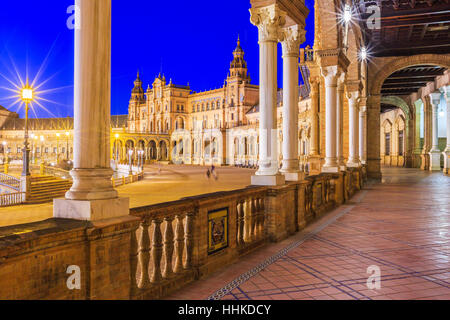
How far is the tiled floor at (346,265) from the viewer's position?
4184mm

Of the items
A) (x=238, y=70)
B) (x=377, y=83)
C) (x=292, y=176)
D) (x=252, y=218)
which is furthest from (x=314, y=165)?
(x=238, y=70)

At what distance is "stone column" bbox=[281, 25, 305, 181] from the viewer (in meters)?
8.13

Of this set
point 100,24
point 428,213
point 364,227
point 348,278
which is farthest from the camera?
point 428,213

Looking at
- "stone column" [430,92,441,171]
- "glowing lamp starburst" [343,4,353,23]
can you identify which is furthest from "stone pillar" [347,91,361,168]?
"stone column" [430,92,441,171]

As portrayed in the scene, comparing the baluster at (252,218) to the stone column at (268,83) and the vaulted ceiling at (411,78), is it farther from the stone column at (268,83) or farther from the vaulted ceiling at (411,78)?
the vaulted ceiling at (411,78)

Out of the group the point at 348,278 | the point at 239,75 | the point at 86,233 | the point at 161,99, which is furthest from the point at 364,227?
the point at 161,99

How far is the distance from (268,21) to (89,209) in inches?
204

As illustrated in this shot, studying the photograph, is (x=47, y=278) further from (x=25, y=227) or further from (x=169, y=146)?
(x=169, y=146)

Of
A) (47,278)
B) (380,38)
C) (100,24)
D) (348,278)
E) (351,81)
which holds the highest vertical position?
(380,38)

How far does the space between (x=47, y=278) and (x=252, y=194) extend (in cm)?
385

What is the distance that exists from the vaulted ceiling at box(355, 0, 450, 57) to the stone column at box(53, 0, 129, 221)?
1474 centimetres

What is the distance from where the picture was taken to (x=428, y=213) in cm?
970

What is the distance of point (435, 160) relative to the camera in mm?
31734

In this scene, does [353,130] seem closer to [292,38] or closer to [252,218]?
[292,38]
